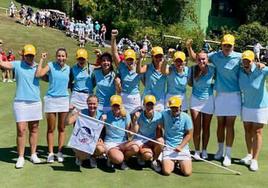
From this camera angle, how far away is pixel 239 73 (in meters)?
9.88

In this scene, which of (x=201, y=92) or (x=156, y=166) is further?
(x=201, y=92)

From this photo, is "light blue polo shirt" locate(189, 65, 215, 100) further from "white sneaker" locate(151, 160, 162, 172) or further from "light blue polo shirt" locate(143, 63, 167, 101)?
"white sneaker" locate(151, 160, 162, 172)

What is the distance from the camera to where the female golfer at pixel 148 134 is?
31.1 ft

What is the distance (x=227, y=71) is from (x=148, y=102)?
162cm

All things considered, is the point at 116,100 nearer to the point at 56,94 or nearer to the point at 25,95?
the point at 56,94

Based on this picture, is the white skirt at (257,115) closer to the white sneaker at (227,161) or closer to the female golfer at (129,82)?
the white sneaker at (227,161)

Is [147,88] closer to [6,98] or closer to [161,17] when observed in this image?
[6,98]

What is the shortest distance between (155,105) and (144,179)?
5.04 ft

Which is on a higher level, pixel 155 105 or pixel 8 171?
pixel 155 105

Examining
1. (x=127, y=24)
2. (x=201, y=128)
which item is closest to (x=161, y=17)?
(x=127, y=24)

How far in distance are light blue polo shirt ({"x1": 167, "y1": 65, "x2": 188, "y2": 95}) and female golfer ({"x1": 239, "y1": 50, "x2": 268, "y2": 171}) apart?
3.36 ft

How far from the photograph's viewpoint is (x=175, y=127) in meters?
9.48

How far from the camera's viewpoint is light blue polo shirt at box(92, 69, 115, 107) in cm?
994

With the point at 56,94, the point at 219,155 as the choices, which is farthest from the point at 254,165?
the point at 56,94
